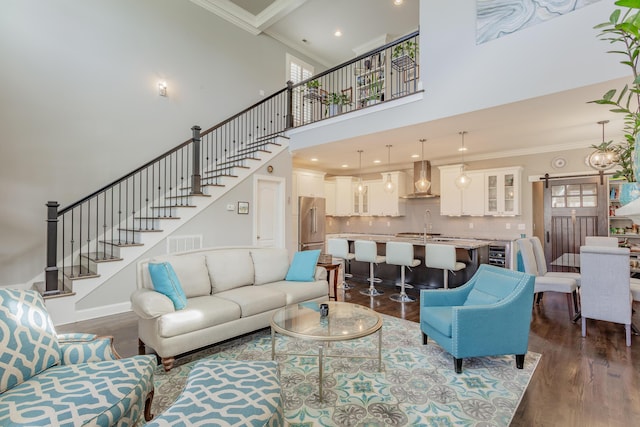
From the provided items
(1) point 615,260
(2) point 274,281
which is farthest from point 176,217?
(1) point 615,260

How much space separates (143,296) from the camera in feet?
8.91

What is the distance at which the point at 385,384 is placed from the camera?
240 centimetres

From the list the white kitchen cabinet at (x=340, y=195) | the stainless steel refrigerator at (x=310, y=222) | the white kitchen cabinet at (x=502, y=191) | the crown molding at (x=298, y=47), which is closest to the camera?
the white kitchen cabinet at (x=502, y=191)

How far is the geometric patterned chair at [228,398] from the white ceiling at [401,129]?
3.98m

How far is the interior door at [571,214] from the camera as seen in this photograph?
231 inches

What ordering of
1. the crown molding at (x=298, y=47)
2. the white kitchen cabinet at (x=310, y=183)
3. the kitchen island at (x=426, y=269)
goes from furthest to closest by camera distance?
the white kitchen cabinet at (x=310, y=183), the crown molding at (x=298, y=47), the kitchen island at (x=426, y=269)

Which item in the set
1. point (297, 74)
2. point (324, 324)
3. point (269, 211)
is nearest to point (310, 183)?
point (269, 211)

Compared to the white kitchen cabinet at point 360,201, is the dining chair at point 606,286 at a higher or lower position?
lower

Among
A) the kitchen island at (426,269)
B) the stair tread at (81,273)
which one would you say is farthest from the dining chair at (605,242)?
the stair tread at (81,273)

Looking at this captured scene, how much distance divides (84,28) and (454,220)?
8.28 meters

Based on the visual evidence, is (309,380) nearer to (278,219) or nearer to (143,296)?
(143,296)

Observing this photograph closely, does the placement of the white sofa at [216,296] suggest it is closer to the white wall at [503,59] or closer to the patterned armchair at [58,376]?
the patterned armchair at [58,376]

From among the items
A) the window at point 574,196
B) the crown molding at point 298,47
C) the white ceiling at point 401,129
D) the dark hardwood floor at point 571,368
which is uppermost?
the crown molding at point 298,47

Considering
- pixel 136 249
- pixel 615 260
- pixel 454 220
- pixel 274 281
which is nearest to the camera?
pixel 615 260
